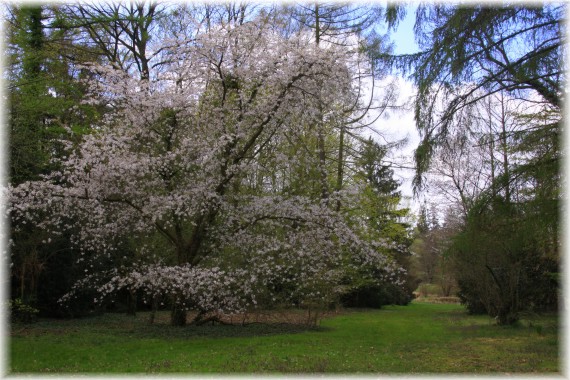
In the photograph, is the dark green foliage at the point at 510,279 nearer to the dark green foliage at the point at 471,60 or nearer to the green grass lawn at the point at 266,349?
the green grass lawn at the point at 266,349

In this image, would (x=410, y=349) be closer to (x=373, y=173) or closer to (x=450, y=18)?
(x=450, y=18)

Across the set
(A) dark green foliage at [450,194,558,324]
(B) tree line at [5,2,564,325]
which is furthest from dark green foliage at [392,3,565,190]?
(A) dark green foliage at [450,194,558,324]

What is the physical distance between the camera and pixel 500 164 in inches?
318

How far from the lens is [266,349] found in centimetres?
819

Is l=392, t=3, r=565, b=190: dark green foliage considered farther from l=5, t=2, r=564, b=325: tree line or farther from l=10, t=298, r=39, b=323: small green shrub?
l=10, t=298, r=39, b=323: small green shrub

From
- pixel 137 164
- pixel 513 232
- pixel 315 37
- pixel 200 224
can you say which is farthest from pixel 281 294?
pixel 315 37

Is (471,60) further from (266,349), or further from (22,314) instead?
(22,314)

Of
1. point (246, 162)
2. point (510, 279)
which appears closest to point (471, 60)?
point (246, 162)

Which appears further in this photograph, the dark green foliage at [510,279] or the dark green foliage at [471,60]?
the dark green foliage at [510,279]

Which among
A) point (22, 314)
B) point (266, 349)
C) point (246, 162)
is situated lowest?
point (266, 349)

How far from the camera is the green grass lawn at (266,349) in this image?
6.70 metres

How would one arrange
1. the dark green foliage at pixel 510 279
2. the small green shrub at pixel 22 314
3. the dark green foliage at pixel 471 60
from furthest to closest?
the dark green foliage at pixel 510 279
the small green shrub at pixel 22 314
the dark green foliage at pixel 471 60

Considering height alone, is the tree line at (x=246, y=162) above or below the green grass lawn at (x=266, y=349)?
above

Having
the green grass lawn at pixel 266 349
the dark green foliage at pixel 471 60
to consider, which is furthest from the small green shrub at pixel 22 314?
the dark green foliage at pixel 471 60
